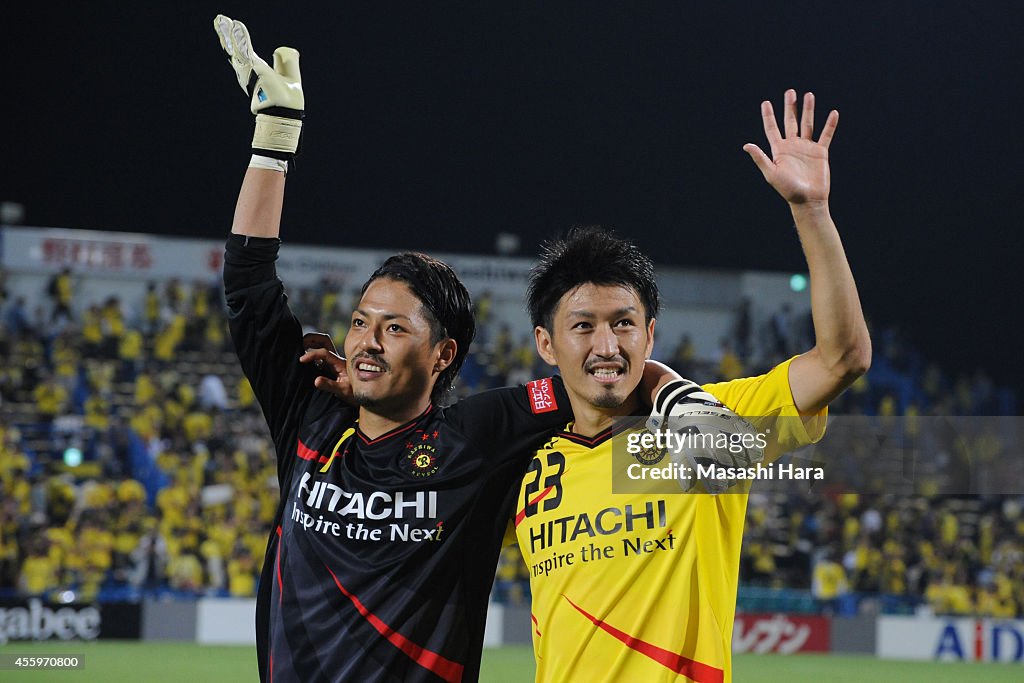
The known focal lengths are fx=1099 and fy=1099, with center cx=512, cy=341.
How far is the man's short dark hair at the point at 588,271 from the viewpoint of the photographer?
3.60 metres

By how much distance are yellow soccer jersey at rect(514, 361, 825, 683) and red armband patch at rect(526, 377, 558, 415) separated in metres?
0.40

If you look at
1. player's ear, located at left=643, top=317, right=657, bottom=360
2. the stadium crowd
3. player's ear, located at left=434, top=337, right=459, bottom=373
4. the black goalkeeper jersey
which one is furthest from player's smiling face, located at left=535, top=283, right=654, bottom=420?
the stadium crowd

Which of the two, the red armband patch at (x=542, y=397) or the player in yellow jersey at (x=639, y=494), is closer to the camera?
the player in yellow jersey at (x=639, y=494)

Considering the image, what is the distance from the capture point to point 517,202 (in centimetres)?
2709

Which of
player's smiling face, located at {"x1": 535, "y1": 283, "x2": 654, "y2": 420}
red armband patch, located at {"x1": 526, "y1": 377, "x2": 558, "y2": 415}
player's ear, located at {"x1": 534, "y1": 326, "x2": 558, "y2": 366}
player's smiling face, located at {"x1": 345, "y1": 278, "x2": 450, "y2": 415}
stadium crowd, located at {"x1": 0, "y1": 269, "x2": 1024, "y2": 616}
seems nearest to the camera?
player's smiling face, located at {"x1": 535, "y1": 283, "x2": 654, "y2": 420}

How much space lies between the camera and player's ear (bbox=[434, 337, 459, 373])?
399cm

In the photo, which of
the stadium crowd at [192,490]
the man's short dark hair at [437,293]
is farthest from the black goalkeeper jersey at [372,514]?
the stadium crowd at [192,490]

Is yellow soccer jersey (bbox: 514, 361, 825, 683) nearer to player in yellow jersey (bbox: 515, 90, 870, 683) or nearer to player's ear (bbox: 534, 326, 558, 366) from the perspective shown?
player in yellow jersey (bbox: 515, 90, 870, 683)

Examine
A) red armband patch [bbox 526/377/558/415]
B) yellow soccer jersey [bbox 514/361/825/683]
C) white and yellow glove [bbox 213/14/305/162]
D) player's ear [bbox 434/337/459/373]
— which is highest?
white and yellow glove [bbox 213/14/305/162]

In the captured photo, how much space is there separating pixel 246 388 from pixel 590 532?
1958 centimetres

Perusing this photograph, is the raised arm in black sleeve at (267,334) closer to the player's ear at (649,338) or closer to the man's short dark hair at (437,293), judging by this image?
the man's short dark hair at (437,293)

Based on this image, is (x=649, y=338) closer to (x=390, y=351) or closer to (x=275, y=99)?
(x=390, y=351)

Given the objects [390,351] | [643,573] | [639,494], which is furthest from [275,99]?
[643,573]

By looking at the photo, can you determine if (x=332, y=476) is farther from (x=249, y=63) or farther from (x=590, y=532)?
(x=249, y=63)
